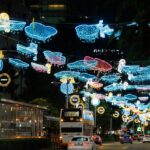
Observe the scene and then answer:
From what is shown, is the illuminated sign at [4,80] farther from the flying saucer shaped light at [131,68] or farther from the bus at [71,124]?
the flying saucer shaped light at [131,68]

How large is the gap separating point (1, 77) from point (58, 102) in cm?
4062

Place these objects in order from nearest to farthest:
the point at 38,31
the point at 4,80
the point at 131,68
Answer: the point at 38,31 < the point at 4,80 < the point at 131,68

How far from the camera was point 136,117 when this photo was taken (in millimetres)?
134875

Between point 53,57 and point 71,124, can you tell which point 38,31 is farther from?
point 71,124

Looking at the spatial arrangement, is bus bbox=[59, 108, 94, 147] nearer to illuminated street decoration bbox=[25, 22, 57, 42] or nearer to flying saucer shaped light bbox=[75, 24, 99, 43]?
illuminated street decoration bbox=[25, 22, 57, 42]

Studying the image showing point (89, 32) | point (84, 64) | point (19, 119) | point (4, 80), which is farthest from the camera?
point (84, 64)

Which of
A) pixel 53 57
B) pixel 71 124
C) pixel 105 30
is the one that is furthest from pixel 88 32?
pixel 71 124

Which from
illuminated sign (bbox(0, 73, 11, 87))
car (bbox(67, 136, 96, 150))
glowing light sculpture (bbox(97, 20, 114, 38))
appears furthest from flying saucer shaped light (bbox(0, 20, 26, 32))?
car (bbox(67, 136, 96, 150))

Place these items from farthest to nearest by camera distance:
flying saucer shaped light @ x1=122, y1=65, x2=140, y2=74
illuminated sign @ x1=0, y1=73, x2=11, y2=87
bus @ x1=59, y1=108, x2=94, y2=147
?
1. flying saucer shaped light @ x1=122, y1=65, x2=140, y2=74
2. bus @ x1=59, y1=108, x2=94, y2=147
3. illuminated sign @ x1=0, y1=73, x2=11, y2=87

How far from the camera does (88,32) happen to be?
1224 inches

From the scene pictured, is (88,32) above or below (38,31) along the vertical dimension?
below

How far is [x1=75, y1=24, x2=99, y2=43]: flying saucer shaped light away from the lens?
100 feet

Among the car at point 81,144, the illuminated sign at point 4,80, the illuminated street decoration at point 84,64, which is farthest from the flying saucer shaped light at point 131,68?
the illuminated sign at point 4,80

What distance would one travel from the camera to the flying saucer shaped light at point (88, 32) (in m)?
30.6
